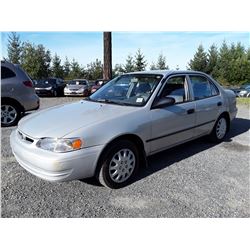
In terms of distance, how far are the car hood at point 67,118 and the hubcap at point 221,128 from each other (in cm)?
241

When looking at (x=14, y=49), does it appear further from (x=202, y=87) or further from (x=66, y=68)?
(x=202, y=87)

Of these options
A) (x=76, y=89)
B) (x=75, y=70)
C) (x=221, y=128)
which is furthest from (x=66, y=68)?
(x=221, y=128)

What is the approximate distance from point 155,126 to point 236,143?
8.19 ft

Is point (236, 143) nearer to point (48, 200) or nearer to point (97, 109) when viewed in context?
point (97, 109)

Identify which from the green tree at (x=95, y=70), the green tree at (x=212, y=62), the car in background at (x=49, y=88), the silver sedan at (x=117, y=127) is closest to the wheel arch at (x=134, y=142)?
the silver sedan at (x=117, y=127)

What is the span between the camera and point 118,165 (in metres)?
3.38

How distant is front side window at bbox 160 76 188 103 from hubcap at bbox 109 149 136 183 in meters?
1.15

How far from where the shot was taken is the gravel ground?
292 centimetres

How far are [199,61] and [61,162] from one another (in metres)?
41.9

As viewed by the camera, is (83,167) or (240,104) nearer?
(83,167)

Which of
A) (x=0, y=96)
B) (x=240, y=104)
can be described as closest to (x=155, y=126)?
(x=0, y=96)

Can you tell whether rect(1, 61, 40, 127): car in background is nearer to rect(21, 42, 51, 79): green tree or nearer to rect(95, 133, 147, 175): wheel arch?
rect(95, 133, 147, 175): wheel arch

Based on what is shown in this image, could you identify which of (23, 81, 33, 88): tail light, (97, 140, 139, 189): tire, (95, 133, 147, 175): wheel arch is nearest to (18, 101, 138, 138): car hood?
(95, 133, 147, 175): wheel arch

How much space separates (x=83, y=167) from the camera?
10.00ft
